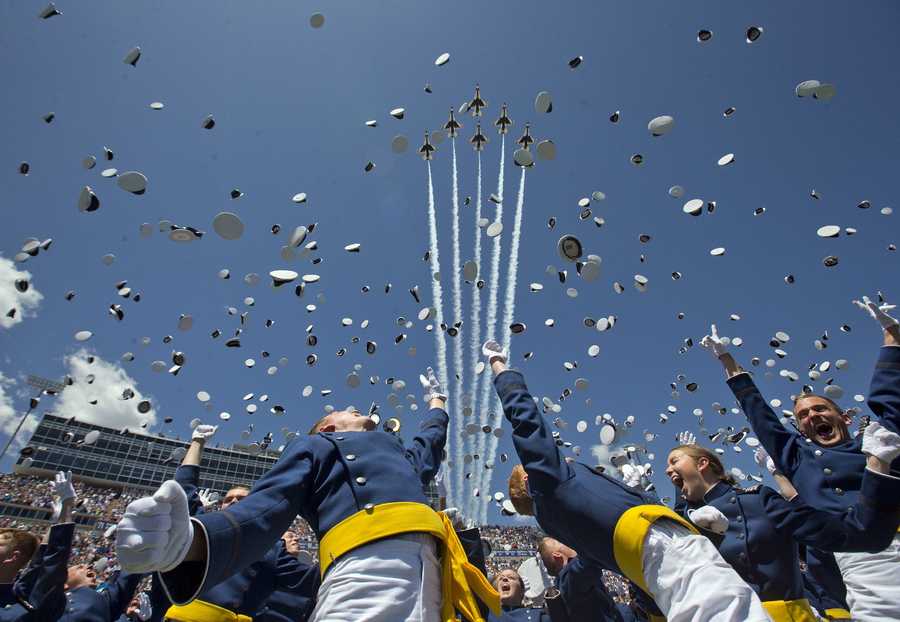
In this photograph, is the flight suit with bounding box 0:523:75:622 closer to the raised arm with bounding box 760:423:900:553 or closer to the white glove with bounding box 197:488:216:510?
the white glove with bounding box 197:488:216:510

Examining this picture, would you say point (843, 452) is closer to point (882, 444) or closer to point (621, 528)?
point (882, 444)

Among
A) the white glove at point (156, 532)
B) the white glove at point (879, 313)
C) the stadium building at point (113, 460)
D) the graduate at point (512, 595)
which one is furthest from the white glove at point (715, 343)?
the stadium building at point (113, 460)

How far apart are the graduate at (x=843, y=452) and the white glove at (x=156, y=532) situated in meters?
4.26

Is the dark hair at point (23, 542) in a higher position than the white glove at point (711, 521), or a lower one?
lower

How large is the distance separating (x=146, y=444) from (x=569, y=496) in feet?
342

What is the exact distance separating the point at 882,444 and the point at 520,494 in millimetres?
2705

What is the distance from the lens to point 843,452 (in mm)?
4391

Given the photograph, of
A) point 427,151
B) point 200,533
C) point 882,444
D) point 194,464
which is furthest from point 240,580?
point 427,151

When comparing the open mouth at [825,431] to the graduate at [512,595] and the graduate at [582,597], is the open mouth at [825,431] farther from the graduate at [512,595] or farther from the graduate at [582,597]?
the graduate at [512,595]

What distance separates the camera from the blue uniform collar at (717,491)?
4.71 meters

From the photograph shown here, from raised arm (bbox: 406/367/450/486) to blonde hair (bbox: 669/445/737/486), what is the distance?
2.52 metres

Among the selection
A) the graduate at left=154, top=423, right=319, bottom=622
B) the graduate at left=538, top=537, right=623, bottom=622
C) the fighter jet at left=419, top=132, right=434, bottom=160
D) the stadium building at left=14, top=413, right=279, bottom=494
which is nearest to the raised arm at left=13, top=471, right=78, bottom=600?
the graduate at left=154, top=423, right=319, bottom=622

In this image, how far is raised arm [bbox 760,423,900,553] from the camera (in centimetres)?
324

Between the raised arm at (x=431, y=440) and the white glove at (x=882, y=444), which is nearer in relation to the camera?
the white glove at (x=882, y=444)
